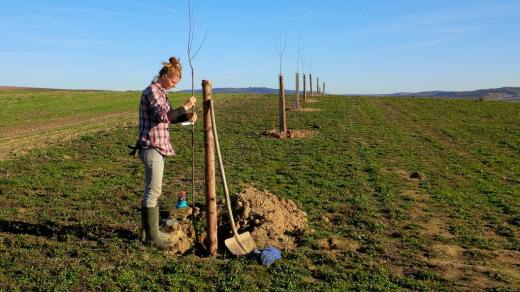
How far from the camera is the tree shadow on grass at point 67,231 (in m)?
6.38

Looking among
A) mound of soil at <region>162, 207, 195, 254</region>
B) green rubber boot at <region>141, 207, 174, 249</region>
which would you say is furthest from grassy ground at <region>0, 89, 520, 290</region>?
mound of soil at <region>162, 207, 195, 254</region>

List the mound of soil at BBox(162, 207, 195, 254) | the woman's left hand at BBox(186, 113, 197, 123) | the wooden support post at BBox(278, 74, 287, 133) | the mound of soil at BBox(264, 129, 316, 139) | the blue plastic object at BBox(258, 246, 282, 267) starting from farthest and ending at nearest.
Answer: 1. the wooden support post at BBox(278, 74, 287, 133)
2. the mound of soil at BBox(264, 129, 316, 139)
3. the mound of soil at BBox(162, 207, 195, 254)
4. the blue plastic object at BBox(258, 246, 282, 267)
5. the woman's left hand at BBox(186, 113, 197, 123)

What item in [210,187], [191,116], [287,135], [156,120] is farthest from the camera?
[287,135]

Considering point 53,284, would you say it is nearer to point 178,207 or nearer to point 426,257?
point 178,207

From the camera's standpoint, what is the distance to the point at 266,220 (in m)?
6.70

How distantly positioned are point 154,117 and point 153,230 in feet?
5.16

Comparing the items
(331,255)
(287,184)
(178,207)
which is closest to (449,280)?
(331,255)

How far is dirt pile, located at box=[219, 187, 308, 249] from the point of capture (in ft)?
20.7

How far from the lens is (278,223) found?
673 centimetres

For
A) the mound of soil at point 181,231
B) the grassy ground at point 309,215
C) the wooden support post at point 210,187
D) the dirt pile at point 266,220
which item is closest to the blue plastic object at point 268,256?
the grassy ground at point 309,215

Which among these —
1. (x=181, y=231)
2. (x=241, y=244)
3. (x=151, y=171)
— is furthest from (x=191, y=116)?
(x=181, y=231)

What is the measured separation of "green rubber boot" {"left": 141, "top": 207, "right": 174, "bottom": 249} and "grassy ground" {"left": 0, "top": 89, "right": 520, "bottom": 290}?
180 mm

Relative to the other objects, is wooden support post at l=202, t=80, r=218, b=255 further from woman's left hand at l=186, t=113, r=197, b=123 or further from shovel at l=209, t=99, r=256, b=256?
woman's left hand at l=186, t=113, r=197, b=123

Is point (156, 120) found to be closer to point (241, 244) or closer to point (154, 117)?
point (154, 117)
